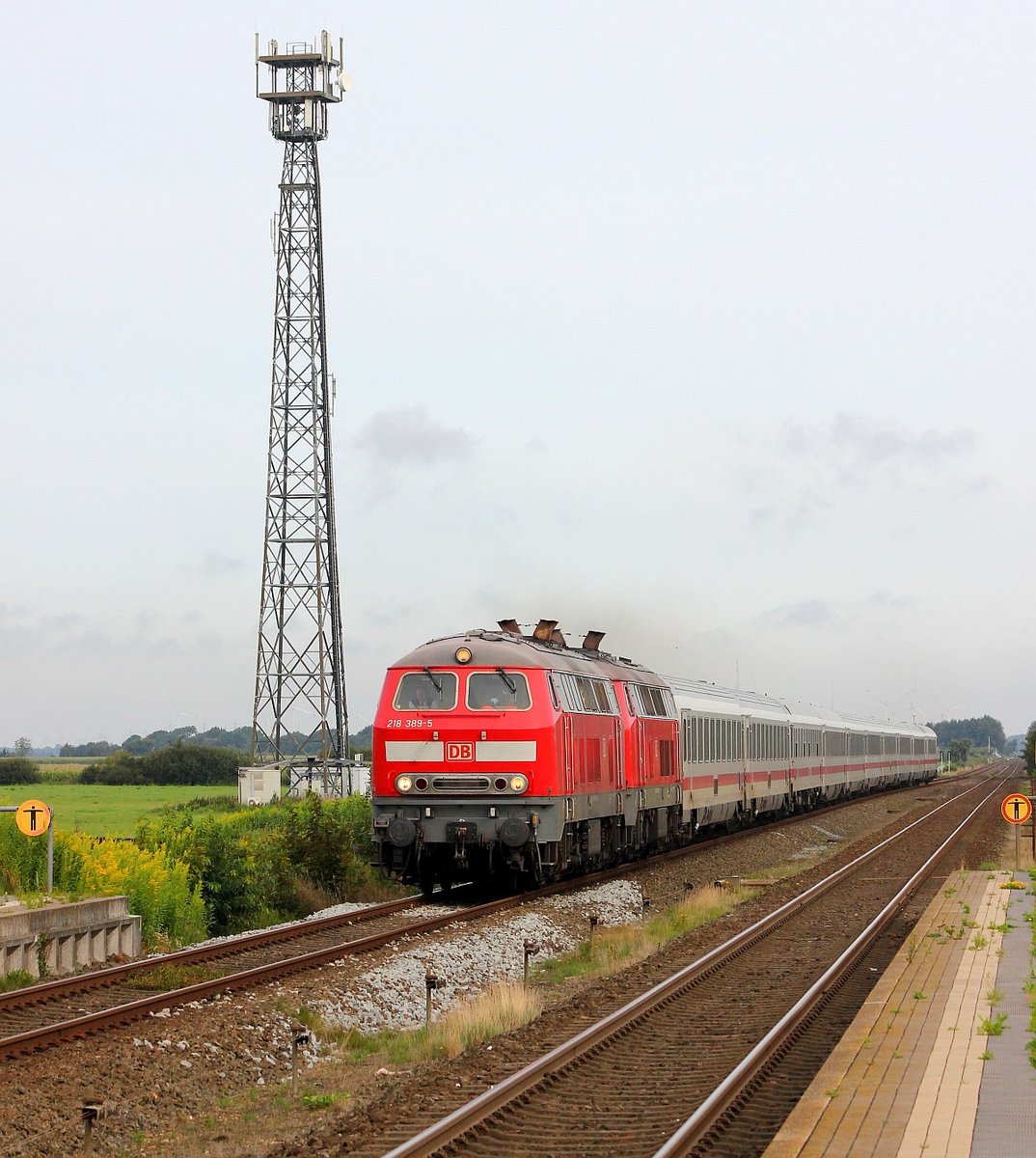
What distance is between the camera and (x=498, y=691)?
2230cm

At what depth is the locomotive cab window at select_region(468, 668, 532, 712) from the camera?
72.6ft

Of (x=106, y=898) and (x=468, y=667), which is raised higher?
(x=468, y=667)

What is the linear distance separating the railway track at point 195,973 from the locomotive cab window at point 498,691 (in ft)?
9.52

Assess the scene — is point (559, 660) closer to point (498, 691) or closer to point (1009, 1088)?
point (498, 691)

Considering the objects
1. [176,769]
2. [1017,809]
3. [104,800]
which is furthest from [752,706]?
[176,769]

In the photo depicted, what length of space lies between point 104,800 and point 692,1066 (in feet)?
181

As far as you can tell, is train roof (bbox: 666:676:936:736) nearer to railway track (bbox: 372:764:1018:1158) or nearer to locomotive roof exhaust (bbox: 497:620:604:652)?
locomotive roof exhaust (bbox: 497:620:604:652)

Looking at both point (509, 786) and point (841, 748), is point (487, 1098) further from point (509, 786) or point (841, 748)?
point (841, 748)

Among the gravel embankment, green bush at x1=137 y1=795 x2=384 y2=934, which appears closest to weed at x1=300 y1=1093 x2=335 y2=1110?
the gravel embankment

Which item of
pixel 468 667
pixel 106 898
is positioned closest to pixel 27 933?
pixel 106 898

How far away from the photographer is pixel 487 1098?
9906 mm

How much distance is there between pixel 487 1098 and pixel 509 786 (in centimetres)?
1184

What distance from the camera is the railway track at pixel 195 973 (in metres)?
12.8

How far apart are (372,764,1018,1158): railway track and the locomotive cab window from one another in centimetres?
491
